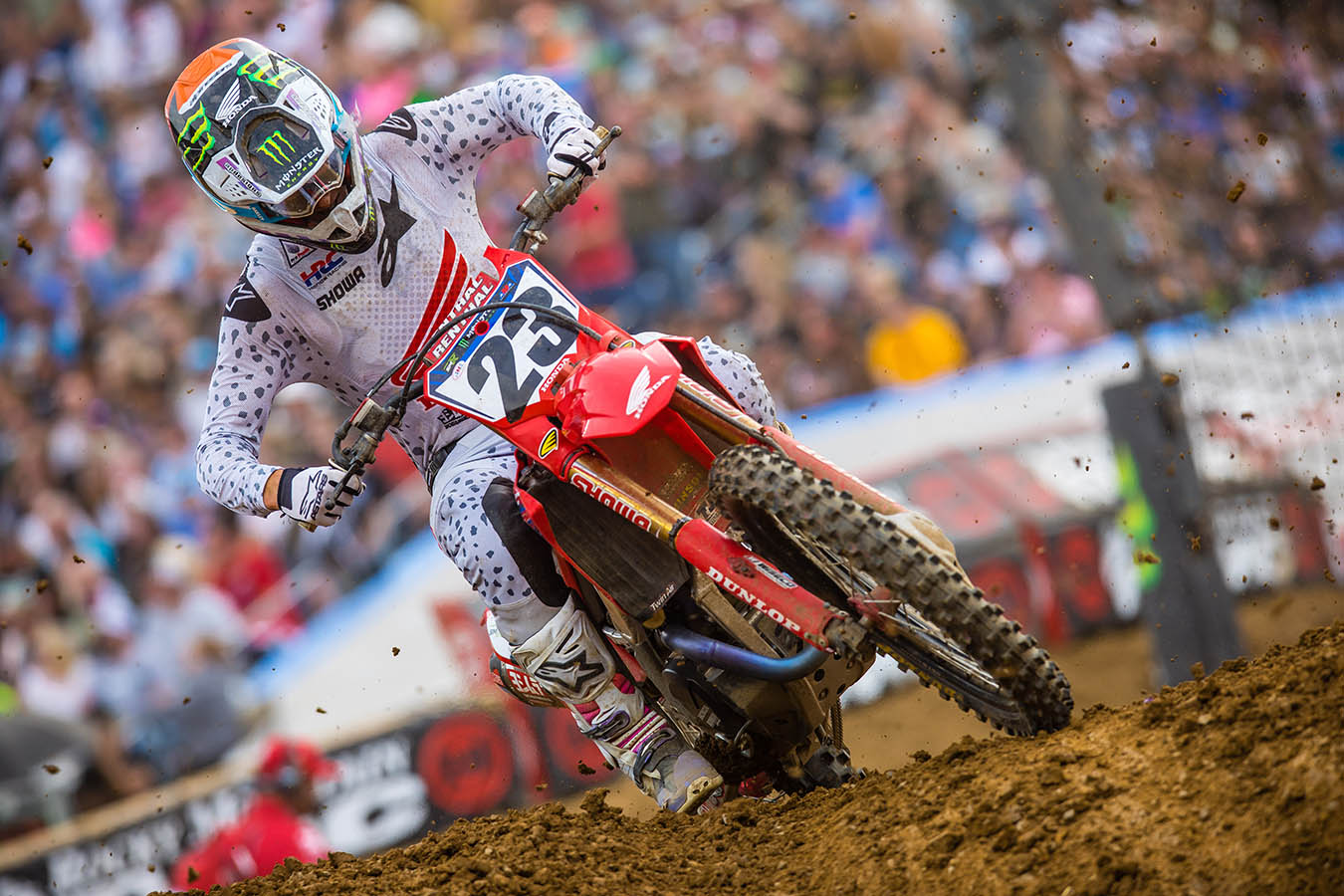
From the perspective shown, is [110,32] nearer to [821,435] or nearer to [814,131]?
[814,131]

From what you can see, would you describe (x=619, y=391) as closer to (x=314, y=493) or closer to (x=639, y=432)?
(x=639, y=432)

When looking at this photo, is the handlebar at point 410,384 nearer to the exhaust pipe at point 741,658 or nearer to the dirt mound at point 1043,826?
the exhaust pipe at point 741,658

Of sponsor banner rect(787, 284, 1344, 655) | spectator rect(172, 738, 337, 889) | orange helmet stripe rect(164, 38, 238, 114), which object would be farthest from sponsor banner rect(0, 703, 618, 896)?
orange helmet stripe rect(164, 38, 238, 114)

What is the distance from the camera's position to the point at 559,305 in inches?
165

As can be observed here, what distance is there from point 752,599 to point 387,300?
172 cm

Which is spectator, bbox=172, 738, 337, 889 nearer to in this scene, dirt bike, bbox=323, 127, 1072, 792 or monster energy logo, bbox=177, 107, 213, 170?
dirt bike, bbox=323, 127, 1072, 792

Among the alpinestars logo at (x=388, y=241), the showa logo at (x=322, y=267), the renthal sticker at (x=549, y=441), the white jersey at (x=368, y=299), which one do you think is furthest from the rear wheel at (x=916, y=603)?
the showa logo at (x=322, y=267)

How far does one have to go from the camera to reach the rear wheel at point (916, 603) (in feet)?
10.8

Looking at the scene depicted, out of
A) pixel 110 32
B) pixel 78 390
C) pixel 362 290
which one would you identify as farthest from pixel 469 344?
pixel 110 32

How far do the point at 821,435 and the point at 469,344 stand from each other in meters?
4.60

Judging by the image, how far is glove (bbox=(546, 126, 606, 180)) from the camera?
14.1 ft

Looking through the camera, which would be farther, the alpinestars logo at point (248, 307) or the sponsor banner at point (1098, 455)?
the sponsor banner at point (1098, 455)

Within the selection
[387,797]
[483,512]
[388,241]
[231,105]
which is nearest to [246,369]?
[388,241]

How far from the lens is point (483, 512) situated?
424 cm
